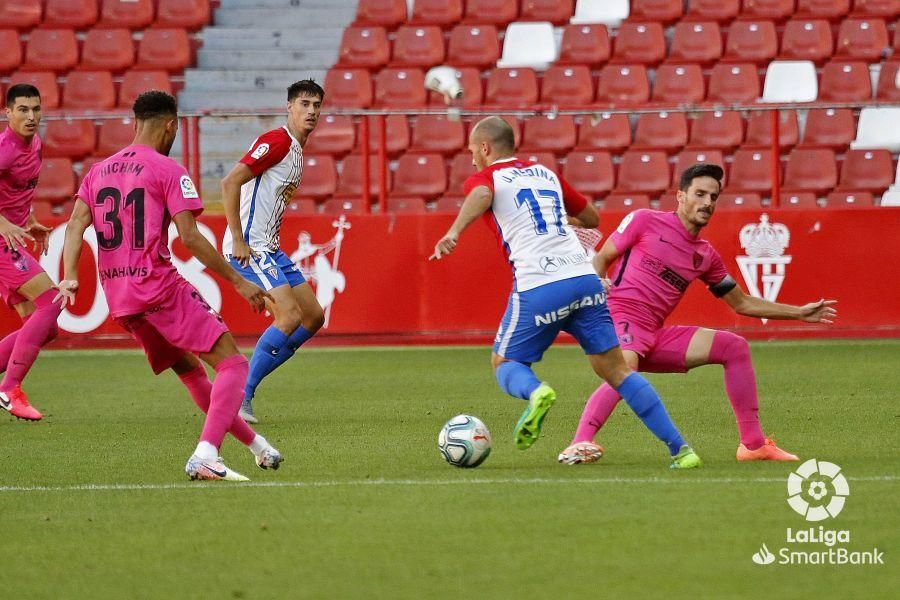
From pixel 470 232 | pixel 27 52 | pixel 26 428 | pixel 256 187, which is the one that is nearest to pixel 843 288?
pixel 470 232

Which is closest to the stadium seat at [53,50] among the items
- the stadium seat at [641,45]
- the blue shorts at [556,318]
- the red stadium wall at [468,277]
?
the red stadium wall at [468,277]

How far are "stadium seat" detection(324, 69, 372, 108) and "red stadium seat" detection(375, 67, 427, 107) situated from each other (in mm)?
161

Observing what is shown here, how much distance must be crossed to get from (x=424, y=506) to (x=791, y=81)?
41.3 feet

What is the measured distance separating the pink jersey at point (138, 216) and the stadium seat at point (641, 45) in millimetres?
12061

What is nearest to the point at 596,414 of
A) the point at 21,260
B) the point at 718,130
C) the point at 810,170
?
the point at 21,260

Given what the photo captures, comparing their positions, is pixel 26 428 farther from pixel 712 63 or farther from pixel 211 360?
pixel 712 63

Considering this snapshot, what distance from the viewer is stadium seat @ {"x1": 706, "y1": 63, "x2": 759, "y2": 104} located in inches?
685

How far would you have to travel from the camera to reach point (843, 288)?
46.8 ft

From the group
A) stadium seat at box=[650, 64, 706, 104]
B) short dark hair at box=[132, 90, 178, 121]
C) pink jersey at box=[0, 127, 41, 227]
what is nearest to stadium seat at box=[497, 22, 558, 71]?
stadium seat at box=[650, 64, 706, 104]

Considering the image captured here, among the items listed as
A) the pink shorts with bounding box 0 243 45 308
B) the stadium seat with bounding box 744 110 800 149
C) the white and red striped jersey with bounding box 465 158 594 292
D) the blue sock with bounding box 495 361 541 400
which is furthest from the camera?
the stadium seat with bounding box 744 110 800 149

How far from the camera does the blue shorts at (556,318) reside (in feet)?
23.0

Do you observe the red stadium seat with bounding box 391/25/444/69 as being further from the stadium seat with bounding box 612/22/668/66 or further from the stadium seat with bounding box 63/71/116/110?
the stadium seat with bounding box 63/71/116/110

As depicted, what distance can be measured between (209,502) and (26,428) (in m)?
3.51

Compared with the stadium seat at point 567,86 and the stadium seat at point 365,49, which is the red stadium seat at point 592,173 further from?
the stadium seat at point 365,49
